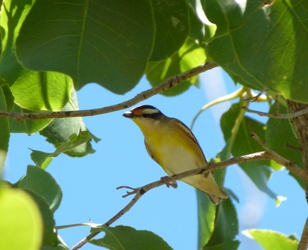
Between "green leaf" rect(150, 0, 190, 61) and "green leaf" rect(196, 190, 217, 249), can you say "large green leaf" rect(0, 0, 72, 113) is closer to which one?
"green leaf" rect(150, 0, 190, 61)

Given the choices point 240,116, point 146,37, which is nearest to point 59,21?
point 146,37

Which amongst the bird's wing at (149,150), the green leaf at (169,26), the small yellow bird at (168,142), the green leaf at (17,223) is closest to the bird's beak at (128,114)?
the small yellow bird at (168,142)

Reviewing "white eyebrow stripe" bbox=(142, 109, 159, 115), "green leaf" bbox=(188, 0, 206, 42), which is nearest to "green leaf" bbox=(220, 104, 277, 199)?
"white eyebrow stripe" bbox=(142, 109, 159, 115)

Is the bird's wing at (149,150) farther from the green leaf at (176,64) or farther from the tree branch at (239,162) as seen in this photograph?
the tree branch at (239,162)

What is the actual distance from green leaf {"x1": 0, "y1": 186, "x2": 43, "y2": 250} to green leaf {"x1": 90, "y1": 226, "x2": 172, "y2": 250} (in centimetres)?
125

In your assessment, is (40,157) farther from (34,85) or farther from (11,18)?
(11,18)

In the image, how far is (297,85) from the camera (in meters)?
1.19

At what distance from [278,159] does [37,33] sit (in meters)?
0.83

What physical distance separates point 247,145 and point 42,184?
153 cm

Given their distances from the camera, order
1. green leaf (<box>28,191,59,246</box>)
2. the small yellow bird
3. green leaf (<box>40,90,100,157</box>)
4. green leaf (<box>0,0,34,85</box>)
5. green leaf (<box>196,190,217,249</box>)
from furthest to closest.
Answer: the small yellow bird, green leaf (<box>196,190,217,249</box>), green leaf (<box>40,90,100,157</box>), green leaf (<box>0,0,34,85</box>), green leaf (<box>28,191,59,246</box>)

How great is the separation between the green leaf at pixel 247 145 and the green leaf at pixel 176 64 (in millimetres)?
402

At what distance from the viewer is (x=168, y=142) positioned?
11.6 feet

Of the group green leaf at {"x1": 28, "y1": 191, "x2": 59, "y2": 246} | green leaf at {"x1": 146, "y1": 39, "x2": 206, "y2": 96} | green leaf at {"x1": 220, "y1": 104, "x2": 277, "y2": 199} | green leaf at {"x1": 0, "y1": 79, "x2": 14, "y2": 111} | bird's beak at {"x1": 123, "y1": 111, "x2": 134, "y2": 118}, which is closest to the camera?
green leaf at {"x1": 28, "y1": 191, "x2": 59, "y2": 246}

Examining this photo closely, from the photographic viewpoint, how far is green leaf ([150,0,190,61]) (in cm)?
149
